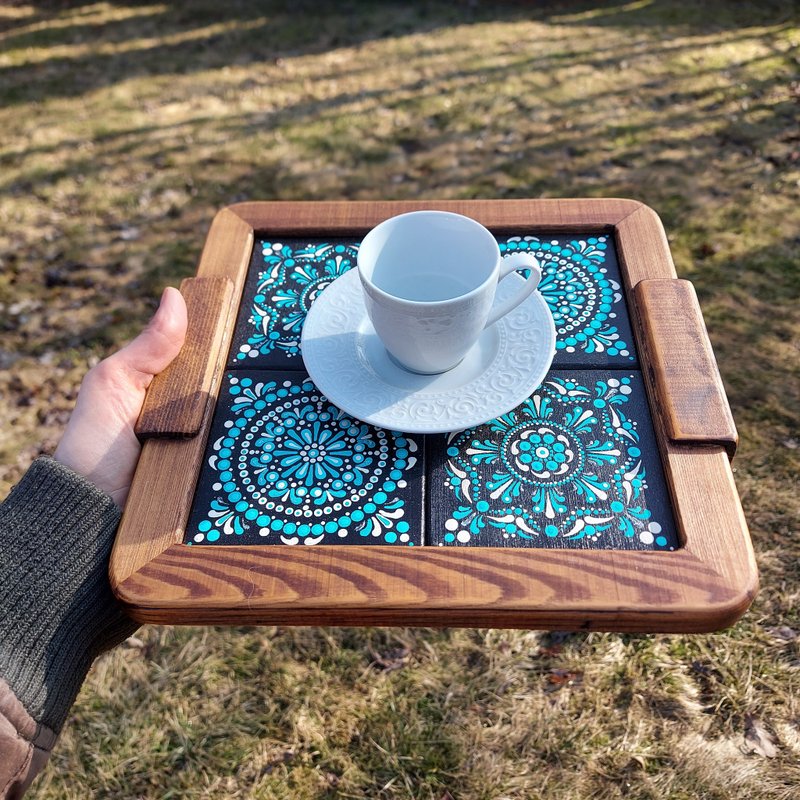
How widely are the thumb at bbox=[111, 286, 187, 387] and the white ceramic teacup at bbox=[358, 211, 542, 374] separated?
445 mm

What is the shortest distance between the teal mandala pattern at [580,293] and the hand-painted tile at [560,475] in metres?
0.10

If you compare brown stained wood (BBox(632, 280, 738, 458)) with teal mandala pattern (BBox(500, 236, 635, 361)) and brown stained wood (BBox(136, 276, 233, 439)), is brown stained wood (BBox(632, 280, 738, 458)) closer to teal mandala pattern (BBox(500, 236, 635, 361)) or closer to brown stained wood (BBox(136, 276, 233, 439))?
teal mandala pattern (BBox(500, 236, 635, 361))

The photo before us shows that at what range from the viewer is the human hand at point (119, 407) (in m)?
1.53

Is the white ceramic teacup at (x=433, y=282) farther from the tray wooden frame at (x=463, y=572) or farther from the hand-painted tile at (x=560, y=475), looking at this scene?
the tray wooden frame at (x=463, y=572)

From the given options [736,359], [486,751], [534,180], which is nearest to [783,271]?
[736,359]

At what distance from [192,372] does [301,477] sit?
0.36 m

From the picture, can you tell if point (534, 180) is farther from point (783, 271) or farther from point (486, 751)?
point (486, 751)

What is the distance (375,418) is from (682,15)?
15.6 feet

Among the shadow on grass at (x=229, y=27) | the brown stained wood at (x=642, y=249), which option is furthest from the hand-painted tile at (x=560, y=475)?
the shadow on grass at (x=229, y=27)

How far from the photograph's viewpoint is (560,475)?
134 cm

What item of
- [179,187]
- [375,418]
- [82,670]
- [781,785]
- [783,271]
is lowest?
[781,785]

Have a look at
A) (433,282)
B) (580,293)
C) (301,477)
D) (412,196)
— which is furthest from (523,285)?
(412,196)

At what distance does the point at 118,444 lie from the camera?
5.01ft

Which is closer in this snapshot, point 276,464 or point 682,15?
point 276,464
